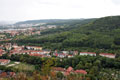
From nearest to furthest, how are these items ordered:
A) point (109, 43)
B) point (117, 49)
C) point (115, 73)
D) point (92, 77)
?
point (92, 77)
point (115, 73)
point (117, 49)
point (109, 43)

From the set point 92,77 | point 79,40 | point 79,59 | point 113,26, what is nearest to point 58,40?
point 79,40

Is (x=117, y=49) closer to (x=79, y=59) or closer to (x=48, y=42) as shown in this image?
(x=79, y=59)

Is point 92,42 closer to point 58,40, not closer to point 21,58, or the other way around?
point 58,40

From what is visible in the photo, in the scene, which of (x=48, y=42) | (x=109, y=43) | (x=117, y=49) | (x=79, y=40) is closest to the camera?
(x=117, y=49)

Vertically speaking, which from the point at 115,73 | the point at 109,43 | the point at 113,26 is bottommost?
the point at 115,73

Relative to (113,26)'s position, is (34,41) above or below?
below

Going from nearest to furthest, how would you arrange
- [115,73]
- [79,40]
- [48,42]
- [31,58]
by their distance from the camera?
[115,73] → [31,58] → [79,40] → [48,42]

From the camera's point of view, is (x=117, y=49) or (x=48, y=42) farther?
(x=48, y=42)

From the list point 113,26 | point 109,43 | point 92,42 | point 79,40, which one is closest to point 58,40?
point 79,40

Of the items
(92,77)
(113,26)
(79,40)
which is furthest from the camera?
(113,26)
